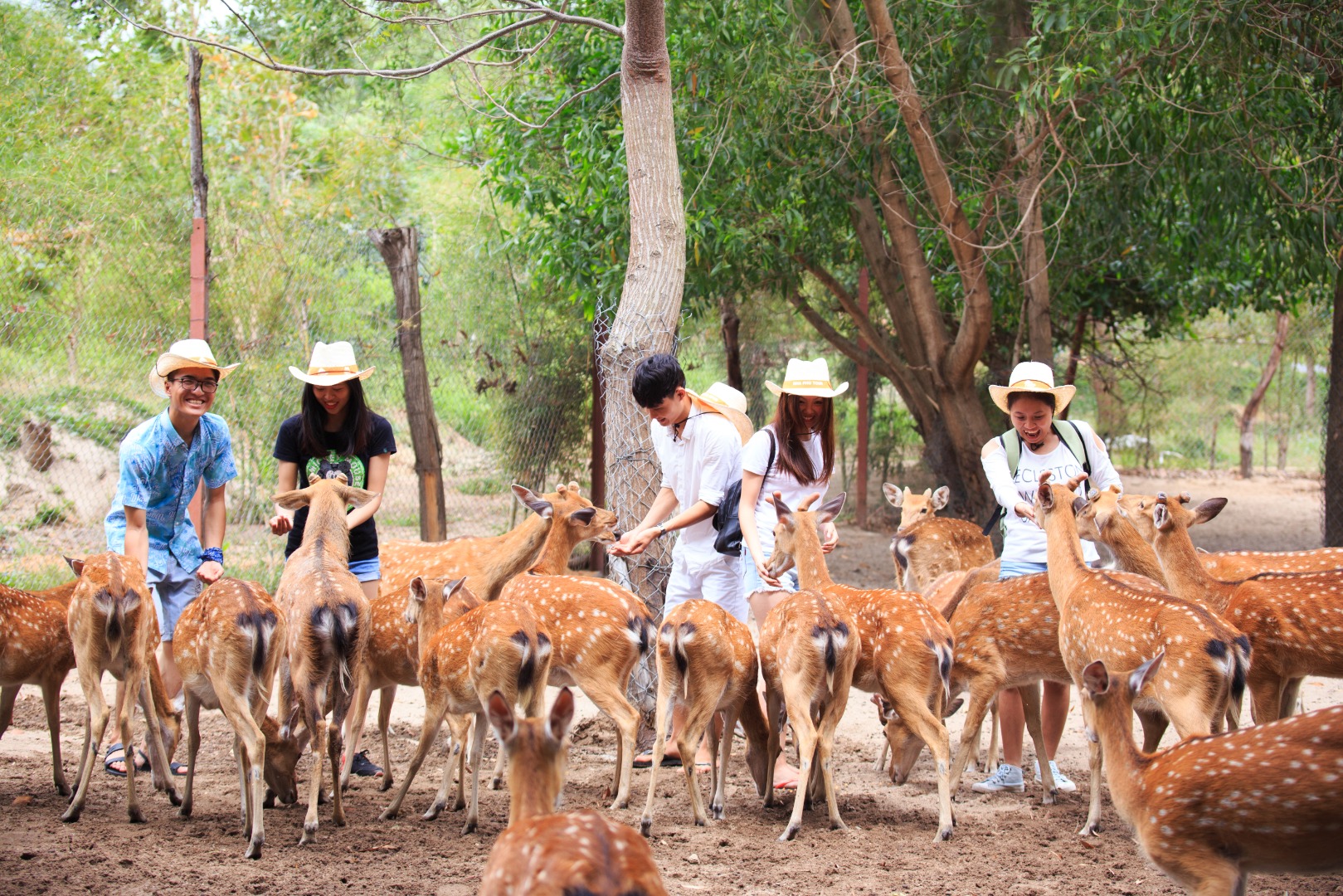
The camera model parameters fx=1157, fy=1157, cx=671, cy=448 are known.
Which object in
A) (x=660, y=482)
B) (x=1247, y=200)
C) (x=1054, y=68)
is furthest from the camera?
(x=1247, y=200)

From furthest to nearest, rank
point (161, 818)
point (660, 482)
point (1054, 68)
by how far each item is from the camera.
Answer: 1. point (1054, 68)
2. point (660, 482)
3. point (161, 818)

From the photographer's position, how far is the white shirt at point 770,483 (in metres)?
5.46

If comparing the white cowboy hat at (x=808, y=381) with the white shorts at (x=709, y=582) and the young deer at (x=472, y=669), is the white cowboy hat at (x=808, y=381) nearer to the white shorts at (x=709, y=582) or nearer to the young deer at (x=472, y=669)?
the white shorts at (x=709, y=582)

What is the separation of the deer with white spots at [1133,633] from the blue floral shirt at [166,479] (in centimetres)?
391

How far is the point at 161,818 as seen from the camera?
16.4 ft

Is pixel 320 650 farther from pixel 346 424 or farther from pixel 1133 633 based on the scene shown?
pixel 1133 633

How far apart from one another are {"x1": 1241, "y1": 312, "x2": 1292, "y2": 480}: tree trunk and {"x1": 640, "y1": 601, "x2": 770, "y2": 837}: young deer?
698 inches

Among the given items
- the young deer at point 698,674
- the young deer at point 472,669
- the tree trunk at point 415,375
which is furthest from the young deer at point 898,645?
the tree trunk at point 415,375

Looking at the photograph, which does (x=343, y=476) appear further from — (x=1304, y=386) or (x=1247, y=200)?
(x=1304, y=386)

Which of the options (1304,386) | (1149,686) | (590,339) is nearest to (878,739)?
(1149,686)

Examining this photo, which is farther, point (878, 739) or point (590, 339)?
point (590, 339)

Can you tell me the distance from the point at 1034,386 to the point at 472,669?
9.42 feet

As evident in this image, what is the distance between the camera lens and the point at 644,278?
266 inches

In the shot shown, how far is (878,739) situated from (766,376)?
27.1 feet
